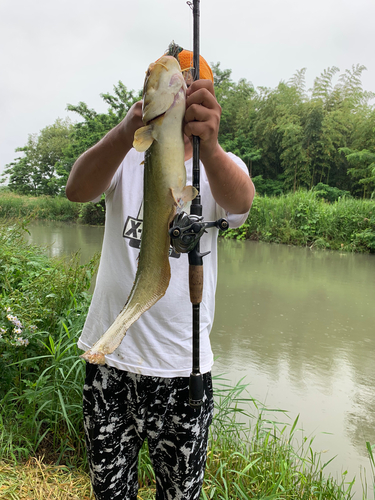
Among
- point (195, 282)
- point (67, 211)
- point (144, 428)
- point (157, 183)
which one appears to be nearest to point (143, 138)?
point (157, 183)

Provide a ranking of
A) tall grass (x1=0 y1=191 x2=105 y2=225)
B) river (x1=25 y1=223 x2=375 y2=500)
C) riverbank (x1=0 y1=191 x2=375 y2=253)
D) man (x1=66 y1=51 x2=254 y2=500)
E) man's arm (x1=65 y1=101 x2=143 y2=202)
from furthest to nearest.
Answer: tall grass (x1=0 y1=191 x2=105 y2=225)
riverbank (x1=0 y1=191 x2=375 y2=253)
river (x1=25 y1=223 x2=375 y2=500)
man (x1=66 y1=51 x2=254 y2=500)
man's arm (x1=65 y1=101 x2=143 y2=202)

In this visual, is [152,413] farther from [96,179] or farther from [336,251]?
[336,251]

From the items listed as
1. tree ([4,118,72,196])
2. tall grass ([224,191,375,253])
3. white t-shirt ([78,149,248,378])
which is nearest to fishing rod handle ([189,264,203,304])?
white t-shirt ([78,149,248,378])

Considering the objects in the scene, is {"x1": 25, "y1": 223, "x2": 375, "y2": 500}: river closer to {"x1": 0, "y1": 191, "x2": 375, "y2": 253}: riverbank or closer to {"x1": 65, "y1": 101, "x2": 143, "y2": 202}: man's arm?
{"x1": 65, "y1": 101, "x2": 143, "y2": 202}: man's arm

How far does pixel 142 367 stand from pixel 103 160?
2.24 feet

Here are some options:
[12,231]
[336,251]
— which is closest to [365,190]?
[336,251]

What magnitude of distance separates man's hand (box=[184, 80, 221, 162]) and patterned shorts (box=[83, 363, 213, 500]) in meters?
0.80

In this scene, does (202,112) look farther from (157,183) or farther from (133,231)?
(133,231)

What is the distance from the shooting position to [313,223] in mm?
13773

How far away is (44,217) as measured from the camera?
21859mm

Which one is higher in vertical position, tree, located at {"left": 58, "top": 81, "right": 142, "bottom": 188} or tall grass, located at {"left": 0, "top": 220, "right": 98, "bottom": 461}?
tree, located at {"left": 58, "top": 81, "right": 142, "bottom": 188}

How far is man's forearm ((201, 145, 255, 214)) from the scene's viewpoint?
1029mm

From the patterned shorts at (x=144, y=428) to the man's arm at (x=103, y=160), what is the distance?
615 mm

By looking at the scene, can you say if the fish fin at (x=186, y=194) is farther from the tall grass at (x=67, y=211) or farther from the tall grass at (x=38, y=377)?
the tall grass at (x=67, y=211)
